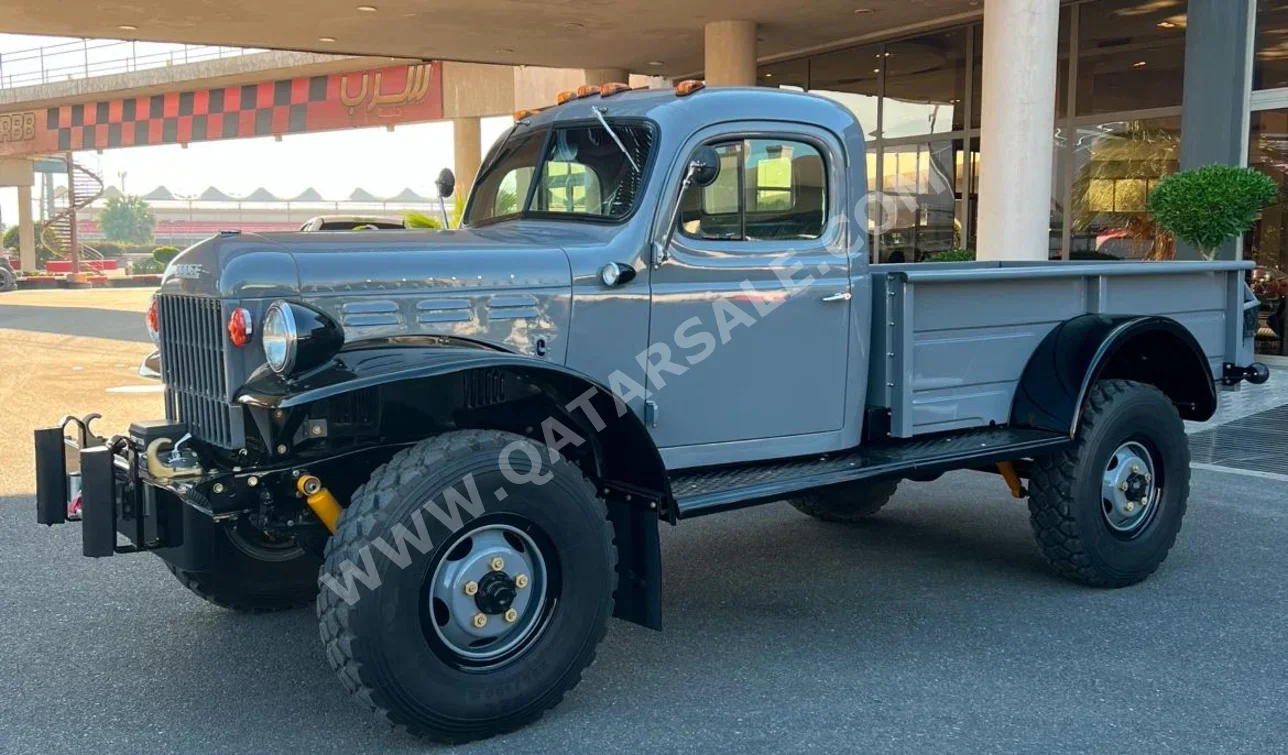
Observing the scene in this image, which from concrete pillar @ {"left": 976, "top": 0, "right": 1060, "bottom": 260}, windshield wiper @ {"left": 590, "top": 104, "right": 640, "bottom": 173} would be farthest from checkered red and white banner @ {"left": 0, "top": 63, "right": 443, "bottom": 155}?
windshield wiper @ {"left": 590, "top": 104, "right": 640, "bottom": 173}

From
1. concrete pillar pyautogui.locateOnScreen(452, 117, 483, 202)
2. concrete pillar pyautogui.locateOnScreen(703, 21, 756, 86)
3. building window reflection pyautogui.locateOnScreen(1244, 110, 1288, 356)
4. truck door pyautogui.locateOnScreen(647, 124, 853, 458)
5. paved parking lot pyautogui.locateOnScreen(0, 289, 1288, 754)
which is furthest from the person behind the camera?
concrete pillar pyautogui.locateOnScreen(452, 117, 483, 202)

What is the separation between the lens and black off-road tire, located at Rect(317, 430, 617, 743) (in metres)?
3.28

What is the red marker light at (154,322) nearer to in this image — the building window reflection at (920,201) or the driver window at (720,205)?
the driver window at (720,205)

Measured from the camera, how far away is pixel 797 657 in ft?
13.9

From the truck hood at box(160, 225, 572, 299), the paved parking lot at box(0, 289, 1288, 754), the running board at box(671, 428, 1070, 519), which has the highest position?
the truck hood at box(160, 225, 572, 299)

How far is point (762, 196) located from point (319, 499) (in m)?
1.93

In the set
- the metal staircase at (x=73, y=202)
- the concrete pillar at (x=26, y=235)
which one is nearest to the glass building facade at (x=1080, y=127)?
the metal staircase at (x=73, y=202)

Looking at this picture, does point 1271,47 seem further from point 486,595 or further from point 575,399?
point 486,595

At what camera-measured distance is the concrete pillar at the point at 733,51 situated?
1565 centimetres

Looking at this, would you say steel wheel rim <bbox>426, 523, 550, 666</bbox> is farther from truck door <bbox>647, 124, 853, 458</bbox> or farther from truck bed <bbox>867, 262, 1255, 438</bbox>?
truck bed <bbox>867, 262, 1255, 438</bbox>

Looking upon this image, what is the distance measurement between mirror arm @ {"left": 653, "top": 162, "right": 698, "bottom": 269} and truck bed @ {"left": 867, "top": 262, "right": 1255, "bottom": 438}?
92 centimetres

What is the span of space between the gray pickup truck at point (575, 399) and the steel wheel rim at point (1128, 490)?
0.02m

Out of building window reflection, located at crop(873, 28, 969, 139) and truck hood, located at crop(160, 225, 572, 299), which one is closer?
→ truck hood, located at crop(160, 225, 572, 299)

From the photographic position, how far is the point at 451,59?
1902 cm
